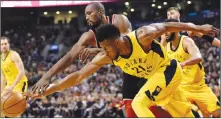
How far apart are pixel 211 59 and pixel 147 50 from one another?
14.9m

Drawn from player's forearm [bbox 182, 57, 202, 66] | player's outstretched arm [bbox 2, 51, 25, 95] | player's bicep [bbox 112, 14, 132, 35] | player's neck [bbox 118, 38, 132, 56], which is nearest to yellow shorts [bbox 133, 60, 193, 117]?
player's neck [bbox 118, 38, 132, 56]

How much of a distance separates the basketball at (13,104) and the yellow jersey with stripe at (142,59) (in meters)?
1.62

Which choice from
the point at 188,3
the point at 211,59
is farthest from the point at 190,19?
the point at 211,59

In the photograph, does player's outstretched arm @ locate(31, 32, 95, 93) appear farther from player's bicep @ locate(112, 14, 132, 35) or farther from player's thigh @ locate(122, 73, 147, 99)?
player's thigh @ locate(122, 73, 147, 99)

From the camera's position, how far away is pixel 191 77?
24.3 feet

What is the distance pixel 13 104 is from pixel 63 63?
3.73 feet

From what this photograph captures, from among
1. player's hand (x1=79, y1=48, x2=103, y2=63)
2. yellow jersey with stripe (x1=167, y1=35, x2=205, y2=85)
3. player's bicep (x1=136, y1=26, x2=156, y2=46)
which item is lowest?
yellow jersey with stripe (x1=167, y1=35, x2=205, y2=85)

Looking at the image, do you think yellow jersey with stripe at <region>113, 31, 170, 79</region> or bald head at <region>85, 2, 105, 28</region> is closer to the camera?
yellow jersey with stripe at <region>113, 31, 170, 79</region>

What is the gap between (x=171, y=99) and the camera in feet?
20.7

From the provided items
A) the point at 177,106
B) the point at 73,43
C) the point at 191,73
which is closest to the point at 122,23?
the point at 177,106

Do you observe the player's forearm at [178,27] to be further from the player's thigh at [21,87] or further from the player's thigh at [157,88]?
the player's thigh at [21,87]

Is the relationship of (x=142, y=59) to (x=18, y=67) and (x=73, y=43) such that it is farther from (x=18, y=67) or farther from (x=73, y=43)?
(x=73, y=43)

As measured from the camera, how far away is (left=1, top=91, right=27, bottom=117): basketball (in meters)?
6.44

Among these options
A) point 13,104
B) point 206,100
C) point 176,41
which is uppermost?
point 176,41
